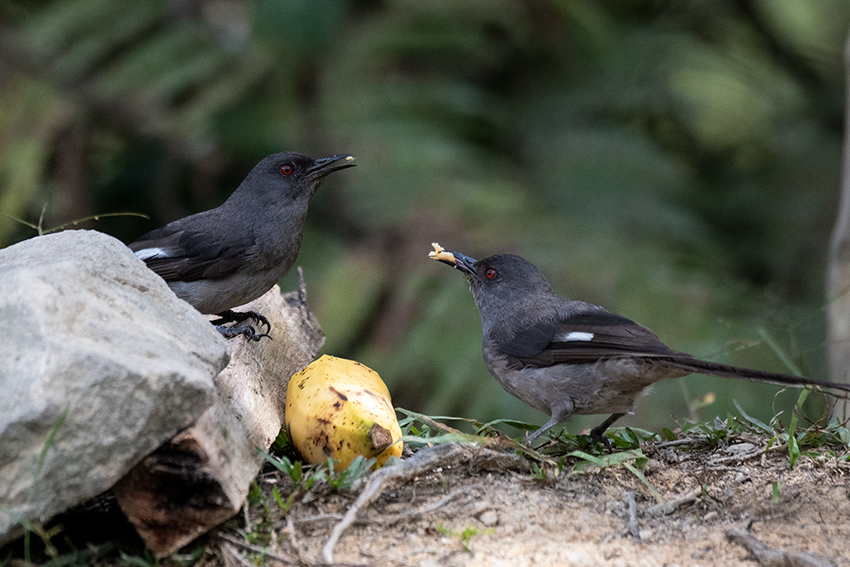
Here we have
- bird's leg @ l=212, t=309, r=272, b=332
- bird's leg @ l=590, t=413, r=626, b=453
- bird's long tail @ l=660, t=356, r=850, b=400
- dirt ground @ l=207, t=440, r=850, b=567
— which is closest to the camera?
dirt ground @ l=207, t=440, r=850, b=567

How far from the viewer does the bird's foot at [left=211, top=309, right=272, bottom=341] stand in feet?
12.0

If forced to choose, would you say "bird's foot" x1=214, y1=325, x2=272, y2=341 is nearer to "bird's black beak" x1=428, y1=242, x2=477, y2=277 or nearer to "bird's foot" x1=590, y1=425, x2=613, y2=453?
"bird's black beak" x1=428, y1=242, x2=477, y2=277

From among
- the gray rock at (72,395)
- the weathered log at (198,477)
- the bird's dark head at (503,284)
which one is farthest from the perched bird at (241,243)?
the gray rock at (72,395)

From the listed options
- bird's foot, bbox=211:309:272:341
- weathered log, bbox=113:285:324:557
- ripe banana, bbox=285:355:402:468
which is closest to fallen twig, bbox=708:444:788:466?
ripe banana, bbox=285:355:402:468

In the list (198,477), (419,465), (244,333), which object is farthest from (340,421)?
(244,333)

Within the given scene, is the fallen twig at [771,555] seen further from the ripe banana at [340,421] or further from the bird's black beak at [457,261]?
the bird's black beak at [457,261]

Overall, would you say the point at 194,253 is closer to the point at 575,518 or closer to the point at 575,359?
the point at 575,359

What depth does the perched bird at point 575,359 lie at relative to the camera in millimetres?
3268

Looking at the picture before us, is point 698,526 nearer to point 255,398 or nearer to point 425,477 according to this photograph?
point 425,477

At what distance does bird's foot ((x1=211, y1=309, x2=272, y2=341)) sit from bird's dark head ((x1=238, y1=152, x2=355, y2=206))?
0.58m

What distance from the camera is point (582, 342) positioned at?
11.2 feet

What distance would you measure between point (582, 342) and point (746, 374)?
730 millimetres

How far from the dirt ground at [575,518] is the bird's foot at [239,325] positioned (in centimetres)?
94

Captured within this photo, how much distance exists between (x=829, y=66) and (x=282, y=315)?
335 inches
